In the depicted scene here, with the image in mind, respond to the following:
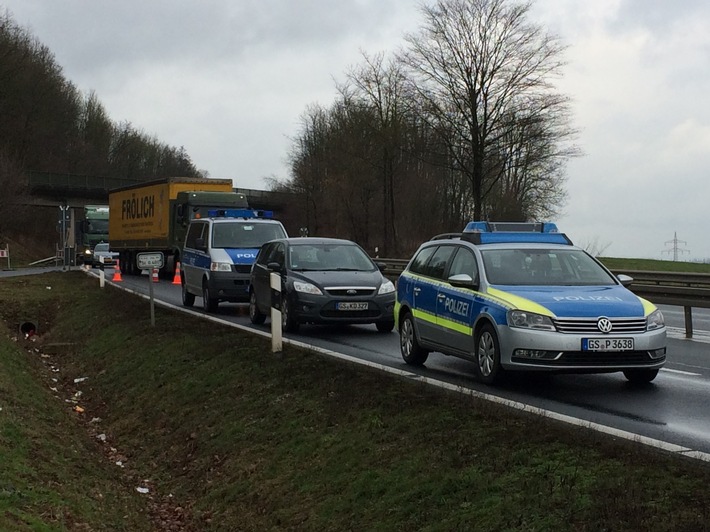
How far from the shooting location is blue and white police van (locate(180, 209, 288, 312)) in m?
21.4

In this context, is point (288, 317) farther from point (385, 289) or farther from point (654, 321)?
point (654, 321)

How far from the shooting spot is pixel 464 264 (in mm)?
11594

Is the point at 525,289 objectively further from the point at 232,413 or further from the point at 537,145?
the point at 537,145

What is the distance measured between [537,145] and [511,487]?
37.6 meters

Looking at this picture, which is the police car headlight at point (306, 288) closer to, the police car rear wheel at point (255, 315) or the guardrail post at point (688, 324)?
the police car rear wheel at point (255, 315)

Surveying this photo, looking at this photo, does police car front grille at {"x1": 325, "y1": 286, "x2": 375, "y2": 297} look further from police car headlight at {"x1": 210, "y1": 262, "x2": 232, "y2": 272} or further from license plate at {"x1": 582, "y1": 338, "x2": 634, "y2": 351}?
license plate at {"x1": 582, "y1": 338, "x2": 634, "y2": 351}

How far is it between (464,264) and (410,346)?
5.45ft

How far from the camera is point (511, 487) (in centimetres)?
641

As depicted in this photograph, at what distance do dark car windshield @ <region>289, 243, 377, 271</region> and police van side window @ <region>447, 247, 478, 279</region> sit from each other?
567cm

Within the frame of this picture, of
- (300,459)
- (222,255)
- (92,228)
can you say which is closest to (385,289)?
(222,255)

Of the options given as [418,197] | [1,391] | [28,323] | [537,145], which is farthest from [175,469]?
[418,197]

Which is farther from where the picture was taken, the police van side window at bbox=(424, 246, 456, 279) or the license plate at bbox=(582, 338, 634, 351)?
the police van side window at bbox=(424, 246, 456, 279)

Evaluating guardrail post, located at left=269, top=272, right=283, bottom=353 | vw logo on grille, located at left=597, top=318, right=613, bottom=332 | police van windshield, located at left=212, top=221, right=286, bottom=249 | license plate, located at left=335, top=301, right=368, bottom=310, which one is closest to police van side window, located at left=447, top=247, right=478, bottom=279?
vw logo on grille, located at left=597, top=318, right=613, bottom=332

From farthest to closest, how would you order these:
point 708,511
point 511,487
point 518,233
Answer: point 518,233 → point 511,487 → point 708,511
